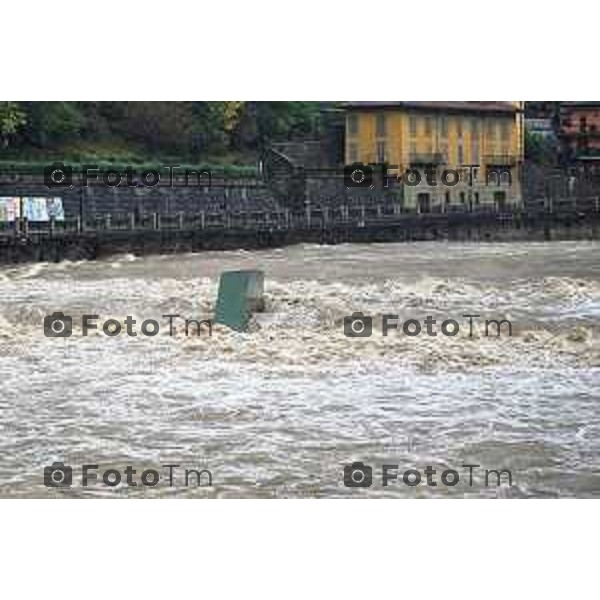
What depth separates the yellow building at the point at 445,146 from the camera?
4719 millimetres

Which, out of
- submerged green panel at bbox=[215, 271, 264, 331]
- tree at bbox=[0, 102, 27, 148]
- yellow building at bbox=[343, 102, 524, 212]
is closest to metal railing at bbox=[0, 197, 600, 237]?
yellow building at bbox=[343, 102, 524, 212]

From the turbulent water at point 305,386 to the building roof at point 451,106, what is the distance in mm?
555

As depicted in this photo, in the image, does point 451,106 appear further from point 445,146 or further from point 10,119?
point 10,119

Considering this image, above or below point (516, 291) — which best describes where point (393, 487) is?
below

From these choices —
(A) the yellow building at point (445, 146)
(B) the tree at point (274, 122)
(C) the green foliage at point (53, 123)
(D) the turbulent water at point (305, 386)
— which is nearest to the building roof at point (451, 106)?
(A) the yellow building at point (445, 146)

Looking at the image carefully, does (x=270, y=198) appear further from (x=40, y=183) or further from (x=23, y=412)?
(x=23, y=412)

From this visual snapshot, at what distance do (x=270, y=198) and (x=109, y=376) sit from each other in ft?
2.67

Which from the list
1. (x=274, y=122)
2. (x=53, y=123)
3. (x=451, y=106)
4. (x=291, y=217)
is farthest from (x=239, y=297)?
(x=451, y=106)

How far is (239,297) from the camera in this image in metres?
4.80

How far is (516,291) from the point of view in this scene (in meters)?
4.82

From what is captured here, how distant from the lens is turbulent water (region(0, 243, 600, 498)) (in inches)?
185
